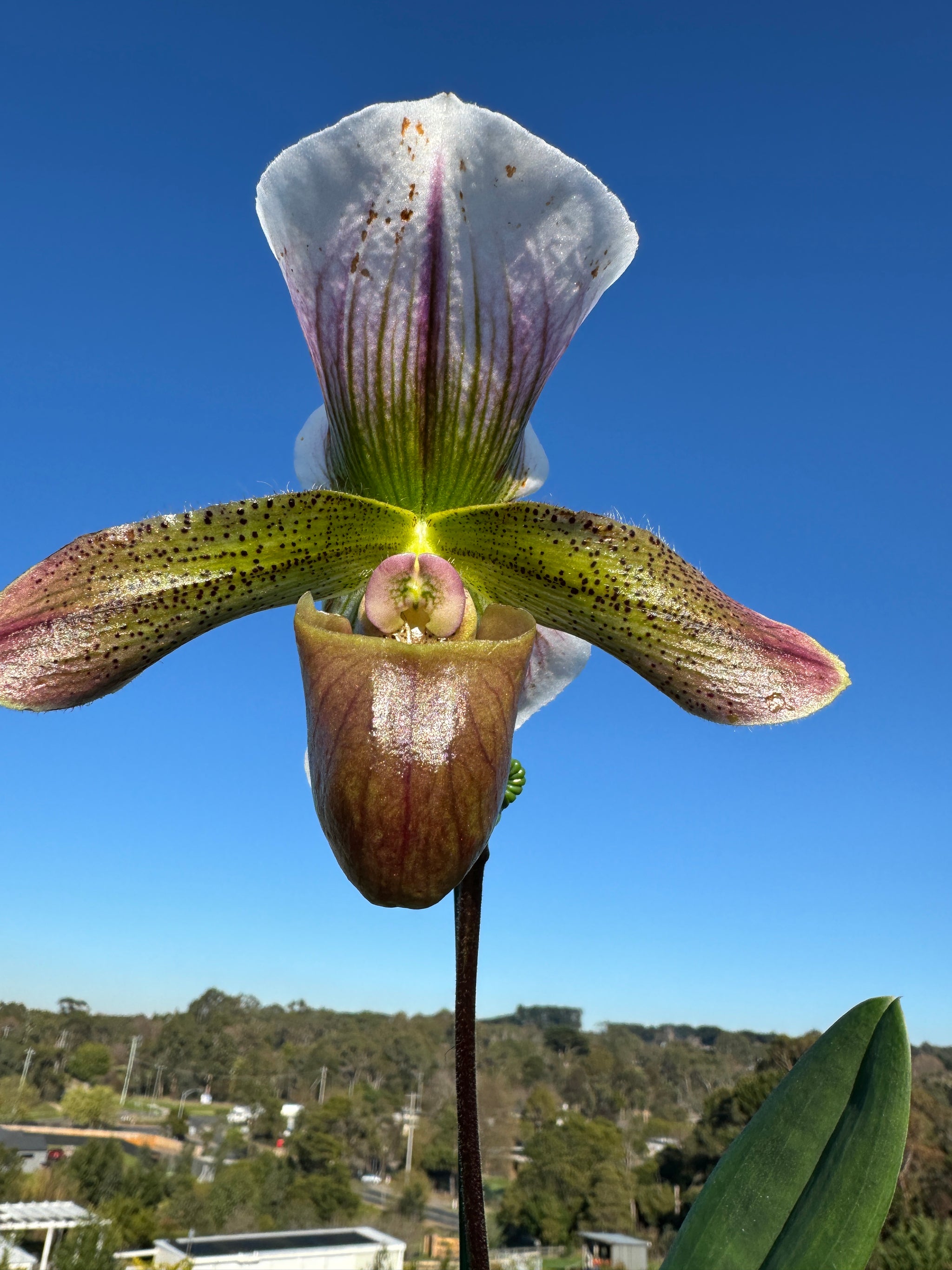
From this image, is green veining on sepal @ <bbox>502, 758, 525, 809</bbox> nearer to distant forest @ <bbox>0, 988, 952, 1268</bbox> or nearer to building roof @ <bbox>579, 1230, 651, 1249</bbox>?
distant forest @ <bbox>0, 988, 952, 1268</bbox>

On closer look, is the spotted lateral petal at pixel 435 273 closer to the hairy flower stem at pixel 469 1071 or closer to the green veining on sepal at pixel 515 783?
the green veining on sepal at pixel 515 783

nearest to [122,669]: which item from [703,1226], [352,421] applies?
[352,421]

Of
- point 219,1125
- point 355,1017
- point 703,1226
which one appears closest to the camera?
point 703,1226

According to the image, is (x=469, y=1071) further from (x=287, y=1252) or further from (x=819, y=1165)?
(x=287, y=1252)

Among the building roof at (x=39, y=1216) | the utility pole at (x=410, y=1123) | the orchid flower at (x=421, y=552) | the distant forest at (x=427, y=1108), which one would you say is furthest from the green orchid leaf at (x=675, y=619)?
the utility pole at (x=410, y=1123)

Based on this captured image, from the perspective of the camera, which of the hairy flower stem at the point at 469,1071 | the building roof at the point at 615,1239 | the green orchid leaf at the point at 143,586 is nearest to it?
the hairy flower stem at the point at 469,1071

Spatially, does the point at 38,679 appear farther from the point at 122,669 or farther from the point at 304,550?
the point at 304,550
